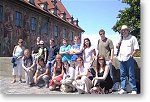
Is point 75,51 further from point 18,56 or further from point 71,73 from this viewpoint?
point 18,56

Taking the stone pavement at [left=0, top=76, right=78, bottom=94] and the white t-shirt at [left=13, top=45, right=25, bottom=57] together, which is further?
the white t-shirt at [left=13, top=45, right=25, bottom=57]

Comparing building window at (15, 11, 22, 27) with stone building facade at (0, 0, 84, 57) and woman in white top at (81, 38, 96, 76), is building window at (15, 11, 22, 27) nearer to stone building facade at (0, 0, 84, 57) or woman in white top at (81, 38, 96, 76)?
stone building facade at (0, 0, 84, 57)

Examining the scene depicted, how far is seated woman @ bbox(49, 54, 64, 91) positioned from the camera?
204 inches

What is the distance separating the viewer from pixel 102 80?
5.03m

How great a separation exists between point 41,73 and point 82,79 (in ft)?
2.16

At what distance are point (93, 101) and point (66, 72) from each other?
22.8 inches

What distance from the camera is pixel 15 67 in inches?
211

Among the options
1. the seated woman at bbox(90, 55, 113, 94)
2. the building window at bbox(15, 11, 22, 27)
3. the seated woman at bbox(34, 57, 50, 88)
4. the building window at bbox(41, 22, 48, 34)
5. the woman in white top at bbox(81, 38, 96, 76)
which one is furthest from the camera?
the building window at bbox(41, 22, 48, 34)

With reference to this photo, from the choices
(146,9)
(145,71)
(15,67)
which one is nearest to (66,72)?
(15,67)

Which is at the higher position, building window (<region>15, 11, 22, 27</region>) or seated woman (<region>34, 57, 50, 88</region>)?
building window (<region>15, 11, 22, 27</region>)

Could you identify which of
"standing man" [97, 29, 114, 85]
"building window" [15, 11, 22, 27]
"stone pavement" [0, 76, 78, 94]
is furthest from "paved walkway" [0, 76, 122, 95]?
"building window" [15, 11, 22, 27]

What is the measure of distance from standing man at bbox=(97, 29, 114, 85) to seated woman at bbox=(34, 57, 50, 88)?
832mm

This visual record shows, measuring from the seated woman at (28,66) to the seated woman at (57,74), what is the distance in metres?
0.31

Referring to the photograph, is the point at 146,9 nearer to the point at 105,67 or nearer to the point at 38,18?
the point at 105,67
